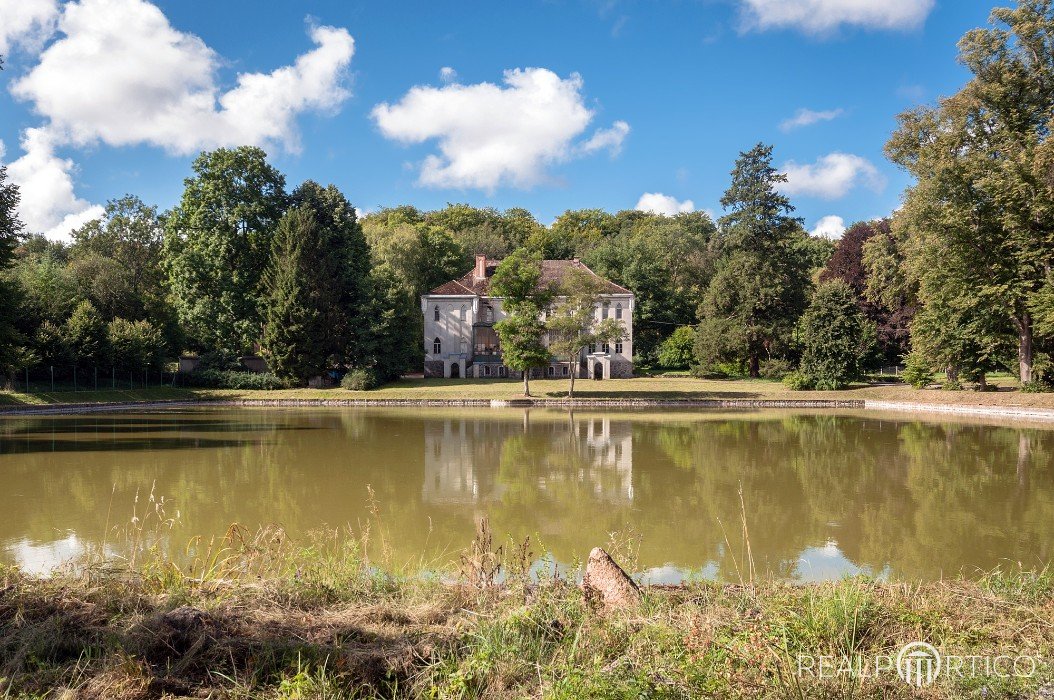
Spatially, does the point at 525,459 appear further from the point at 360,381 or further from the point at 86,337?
the point at 86,337

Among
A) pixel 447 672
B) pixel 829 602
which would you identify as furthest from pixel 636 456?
pixel 447 672

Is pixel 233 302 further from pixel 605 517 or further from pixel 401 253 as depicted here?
pixel 605 517

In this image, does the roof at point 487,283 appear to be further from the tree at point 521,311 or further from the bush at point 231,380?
the bush at point 231,380

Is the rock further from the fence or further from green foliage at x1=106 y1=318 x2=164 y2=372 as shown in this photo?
green foliage at x1=106 y1=318 x2=164 y2=372

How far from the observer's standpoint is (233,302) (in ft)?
145

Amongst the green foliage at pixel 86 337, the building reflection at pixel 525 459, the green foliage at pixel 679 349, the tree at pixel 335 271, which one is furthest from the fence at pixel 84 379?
the green foliage at pixel 679 349

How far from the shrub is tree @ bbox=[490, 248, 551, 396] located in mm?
20971

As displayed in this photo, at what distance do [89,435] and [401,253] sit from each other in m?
37.0

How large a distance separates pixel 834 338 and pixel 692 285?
23.1 meters

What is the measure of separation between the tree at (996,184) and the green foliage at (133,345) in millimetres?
42370

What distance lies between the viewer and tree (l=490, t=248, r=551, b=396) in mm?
39438

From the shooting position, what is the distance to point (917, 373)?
39.2m

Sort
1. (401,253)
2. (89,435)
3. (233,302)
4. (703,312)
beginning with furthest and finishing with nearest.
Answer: (401,253), (703,312), (233,302), (89,435)

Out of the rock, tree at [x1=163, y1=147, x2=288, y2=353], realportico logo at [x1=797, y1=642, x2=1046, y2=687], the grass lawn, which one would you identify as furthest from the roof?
realportico logo at [x1=797, y1=642, x2=1046, y2=687]
